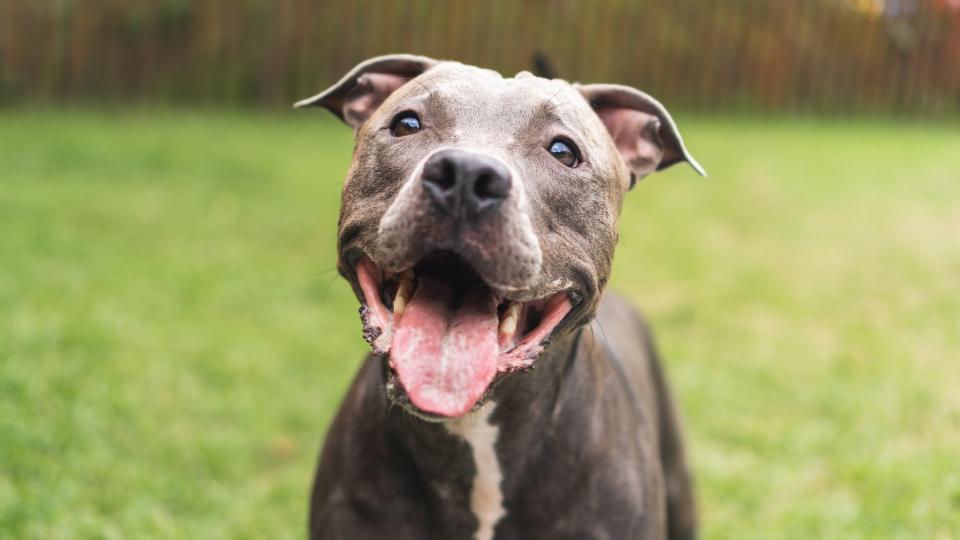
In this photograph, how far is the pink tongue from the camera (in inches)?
106

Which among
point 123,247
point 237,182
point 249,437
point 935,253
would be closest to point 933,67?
point 935,253

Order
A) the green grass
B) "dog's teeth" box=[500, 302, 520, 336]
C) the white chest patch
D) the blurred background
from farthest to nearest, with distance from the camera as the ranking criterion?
the blurred background → the green grass → the white chest patch → "dog's teeth" box=[500, 302, 520, 336]

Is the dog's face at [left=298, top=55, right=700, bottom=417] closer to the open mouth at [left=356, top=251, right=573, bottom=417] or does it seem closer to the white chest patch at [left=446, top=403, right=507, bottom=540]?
the open mouth at [left=356, top=251, right=573, bottom=417]

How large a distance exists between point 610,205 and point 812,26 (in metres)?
14.6

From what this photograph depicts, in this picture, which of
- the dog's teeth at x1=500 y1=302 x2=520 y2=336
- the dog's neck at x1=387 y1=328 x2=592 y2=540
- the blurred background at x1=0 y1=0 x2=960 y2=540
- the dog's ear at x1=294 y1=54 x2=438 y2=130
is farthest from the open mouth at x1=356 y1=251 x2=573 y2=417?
the blurred background at x1=0 y1=0 x2=960 y2=540

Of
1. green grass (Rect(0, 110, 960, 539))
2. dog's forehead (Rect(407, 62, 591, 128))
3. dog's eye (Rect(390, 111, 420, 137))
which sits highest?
dog's forehead (Rect(407, 62, 591, 128))

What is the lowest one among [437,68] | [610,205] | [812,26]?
[812,26]

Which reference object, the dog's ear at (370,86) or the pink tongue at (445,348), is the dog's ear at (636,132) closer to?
the dog's ear at (370,86)

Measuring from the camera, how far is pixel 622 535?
10.5ft

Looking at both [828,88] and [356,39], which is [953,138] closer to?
[828,88]

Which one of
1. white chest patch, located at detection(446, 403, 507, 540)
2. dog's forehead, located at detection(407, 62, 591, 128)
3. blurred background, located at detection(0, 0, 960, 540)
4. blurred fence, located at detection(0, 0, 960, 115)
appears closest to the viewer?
dog's forehead, located at detection(407, 62, 591, 128)

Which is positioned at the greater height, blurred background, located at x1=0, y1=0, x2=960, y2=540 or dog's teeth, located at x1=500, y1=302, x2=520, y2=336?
dog's teeth, located at x1=500, y1=302, x2=520, y2=336

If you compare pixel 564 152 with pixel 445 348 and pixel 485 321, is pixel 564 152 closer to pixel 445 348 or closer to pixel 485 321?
pixel 485 321

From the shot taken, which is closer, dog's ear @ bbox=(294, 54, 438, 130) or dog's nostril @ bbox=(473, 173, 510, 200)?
dog's nostril @ bbox=(473, 173, 510, 200)
